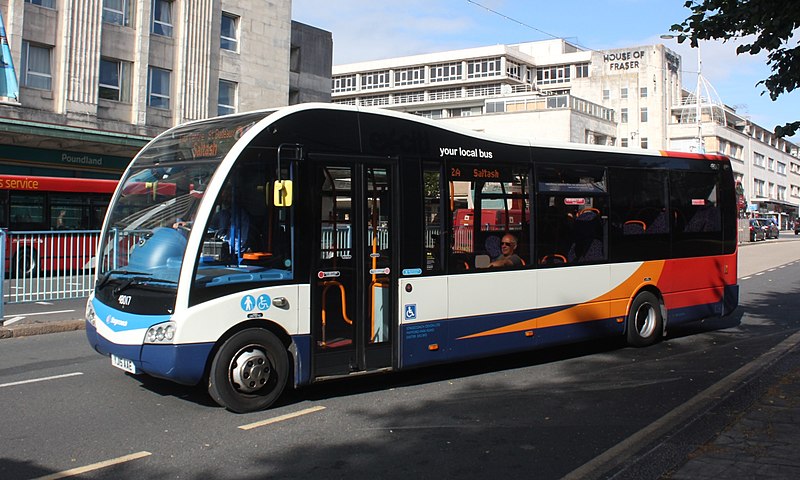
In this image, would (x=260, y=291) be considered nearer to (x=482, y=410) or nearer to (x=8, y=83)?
(x=482, y=410)

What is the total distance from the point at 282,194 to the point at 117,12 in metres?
26.3

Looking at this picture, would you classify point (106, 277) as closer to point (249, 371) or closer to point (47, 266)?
point (249, 371)

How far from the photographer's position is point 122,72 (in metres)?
29.4

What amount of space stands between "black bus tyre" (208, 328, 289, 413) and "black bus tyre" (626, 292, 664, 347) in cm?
550

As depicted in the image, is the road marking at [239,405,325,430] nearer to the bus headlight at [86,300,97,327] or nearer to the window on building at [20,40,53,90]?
the bus headlight at [86,300,97,327]

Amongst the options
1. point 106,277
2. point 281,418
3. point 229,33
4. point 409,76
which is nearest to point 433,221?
point 281,418

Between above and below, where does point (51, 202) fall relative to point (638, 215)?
above

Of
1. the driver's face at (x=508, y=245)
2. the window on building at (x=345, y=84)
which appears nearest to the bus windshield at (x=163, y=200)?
the driver's face at (x=508, y=245)

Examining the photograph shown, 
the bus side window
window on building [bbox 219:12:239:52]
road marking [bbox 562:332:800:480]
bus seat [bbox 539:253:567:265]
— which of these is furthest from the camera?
window on building [bbox 219:12:239:52]

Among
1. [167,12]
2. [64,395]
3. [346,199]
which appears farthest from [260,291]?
[167,12]

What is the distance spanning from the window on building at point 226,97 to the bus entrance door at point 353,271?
27.8 metres

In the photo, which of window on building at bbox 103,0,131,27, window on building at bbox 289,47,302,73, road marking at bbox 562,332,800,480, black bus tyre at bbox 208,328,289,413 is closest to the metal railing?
black bus tyre at bbox 208,328,289,413

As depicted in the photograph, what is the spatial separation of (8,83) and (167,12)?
8830 mm

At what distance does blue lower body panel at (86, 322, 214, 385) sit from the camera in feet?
20.4
